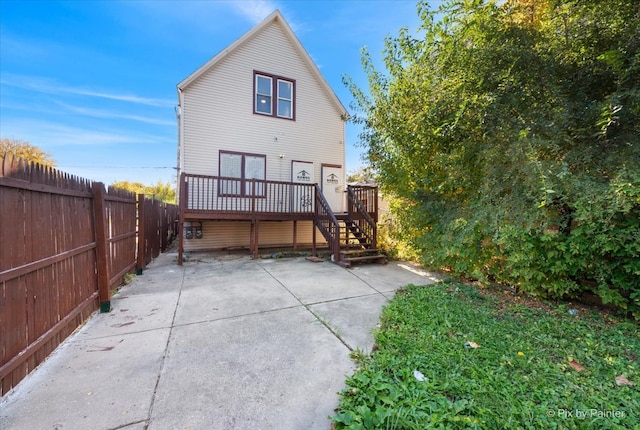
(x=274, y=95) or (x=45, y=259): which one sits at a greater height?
(x=274, y=95)

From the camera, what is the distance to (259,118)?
9.45 metres

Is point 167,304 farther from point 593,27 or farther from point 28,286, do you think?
point 593,27

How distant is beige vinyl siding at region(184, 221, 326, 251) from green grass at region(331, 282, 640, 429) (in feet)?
22.3

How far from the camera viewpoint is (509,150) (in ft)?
12.8

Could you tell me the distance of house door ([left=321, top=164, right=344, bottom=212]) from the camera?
10391mm

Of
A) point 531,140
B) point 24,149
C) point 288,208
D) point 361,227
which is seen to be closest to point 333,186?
point 288,208

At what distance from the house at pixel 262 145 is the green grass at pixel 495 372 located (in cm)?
438

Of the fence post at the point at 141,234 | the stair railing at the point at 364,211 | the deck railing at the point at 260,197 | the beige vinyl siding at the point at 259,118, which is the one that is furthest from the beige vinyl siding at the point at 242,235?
the fence post at the point at 141,234

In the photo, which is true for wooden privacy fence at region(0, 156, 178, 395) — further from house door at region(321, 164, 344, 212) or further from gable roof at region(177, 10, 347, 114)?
house door at region(321, 164, 344, 212)

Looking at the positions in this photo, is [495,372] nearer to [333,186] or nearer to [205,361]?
[205,361]


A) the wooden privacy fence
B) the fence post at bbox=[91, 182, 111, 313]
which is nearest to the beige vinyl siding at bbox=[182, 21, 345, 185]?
the wooden privacy fence

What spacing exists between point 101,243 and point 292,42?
9599mm

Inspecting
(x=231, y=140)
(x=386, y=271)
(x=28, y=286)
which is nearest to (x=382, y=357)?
(x=28, y=286)

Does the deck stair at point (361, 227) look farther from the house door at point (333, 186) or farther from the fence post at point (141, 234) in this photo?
the fence post at point (141, 234)
